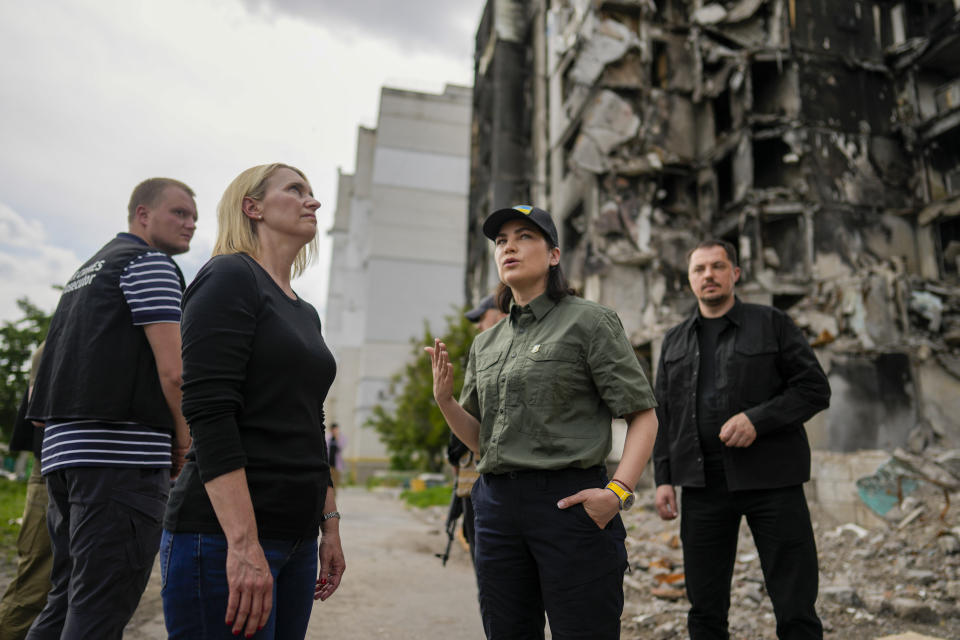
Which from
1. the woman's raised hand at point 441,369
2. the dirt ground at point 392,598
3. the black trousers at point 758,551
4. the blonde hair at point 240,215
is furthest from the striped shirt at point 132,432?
the black trousers at point 758,551

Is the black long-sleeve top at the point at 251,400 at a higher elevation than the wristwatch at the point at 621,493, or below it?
higher

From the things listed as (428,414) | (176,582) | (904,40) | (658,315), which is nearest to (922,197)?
(904,40)

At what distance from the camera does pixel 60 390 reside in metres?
2.65

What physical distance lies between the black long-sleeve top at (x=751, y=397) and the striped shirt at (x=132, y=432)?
2.81 meters

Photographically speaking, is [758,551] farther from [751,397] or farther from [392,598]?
[392,598]

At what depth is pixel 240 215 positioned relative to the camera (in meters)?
2.14

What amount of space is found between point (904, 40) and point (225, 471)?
22.8 metres

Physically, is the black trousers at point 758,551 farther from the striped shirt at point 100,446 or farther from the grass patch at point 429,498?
the grass patch at point 429,498

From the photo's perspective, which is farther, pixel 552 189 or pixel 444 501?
pixel 552 189

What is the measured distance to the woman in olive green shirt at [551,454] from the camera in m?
2.18

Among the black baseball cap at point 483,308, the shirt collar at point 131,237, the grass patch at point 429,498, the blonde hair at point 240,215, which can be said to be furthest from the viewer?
the grass patch at point 429,498

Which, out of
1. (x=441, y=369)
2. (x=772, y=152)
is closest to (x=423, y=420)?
(x=772, y=152)

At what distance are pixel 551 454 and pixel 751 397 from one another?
1836 millimetres

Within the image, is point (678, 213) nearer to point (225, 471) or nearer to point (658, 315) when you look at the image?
point (658, 315)
